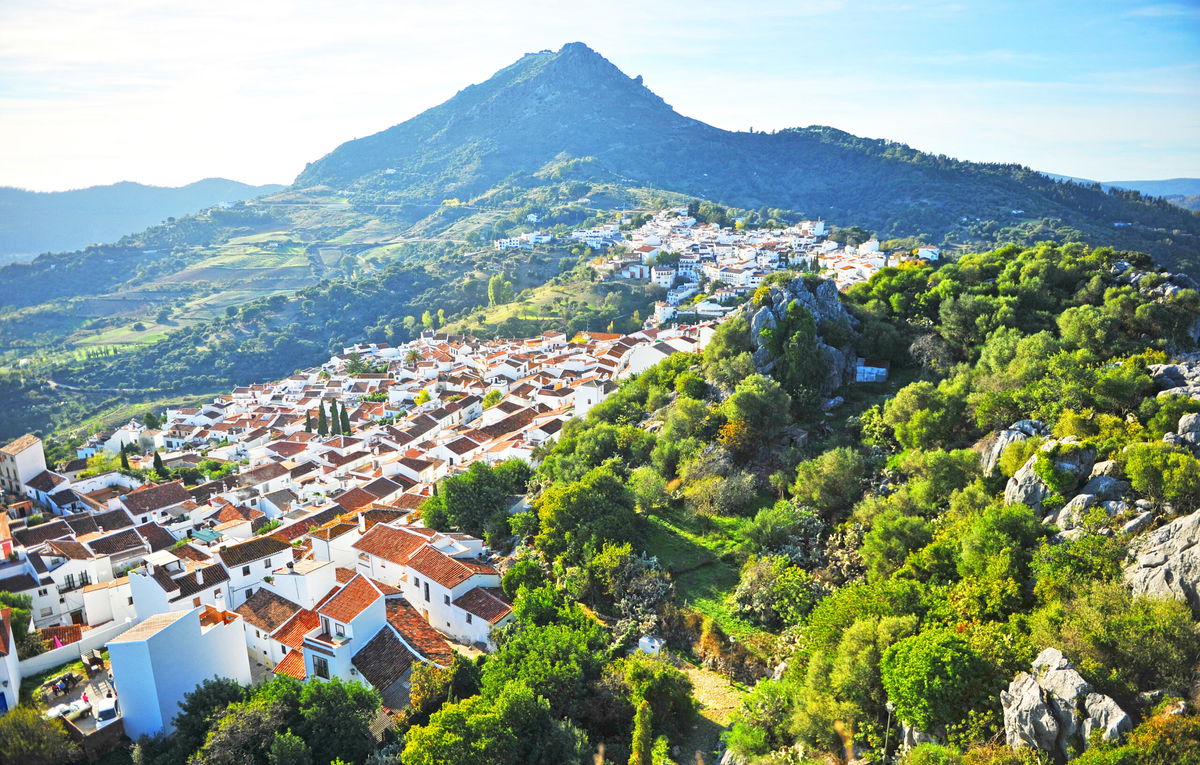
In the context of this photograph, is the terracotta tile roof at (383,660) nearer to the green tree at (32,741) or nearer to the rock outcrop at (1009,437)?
the green tree at (32,741)

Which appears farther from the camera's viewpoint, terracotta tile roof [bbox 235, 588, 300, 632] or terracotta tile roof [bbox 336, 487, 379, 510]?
terracotta tile roof [bbox 336, 487, 379, 510]

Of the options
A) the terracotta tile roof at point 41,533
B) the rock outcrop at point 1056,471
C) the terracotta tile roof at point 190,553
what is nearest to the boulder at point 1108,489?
the rock outcrop at point 1056,471

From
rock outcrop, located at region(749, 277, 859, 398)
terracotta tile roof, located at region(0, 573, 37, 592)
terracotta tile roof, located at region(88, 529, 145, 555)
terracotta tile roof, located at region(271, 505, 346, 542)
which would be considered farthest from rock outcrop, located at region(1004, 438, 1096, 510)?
terracotta tile roof, located at region(0, 573, 37, 592)

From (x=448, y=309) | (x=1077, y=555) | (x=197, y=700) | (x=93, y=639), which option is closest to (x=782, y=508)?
(x=1077, y=555)

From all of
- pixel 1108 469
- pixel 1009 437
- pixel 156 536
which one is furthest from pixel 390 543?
pixel 1108 469

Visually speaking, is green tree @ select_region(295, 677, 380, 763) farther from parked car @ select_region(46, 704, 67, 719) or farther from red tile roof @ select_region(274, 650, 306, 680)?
parked car @ select_region(46, 704, 67, 719)

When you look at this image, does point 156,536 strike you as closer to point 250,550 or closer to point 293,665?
point 250,550
